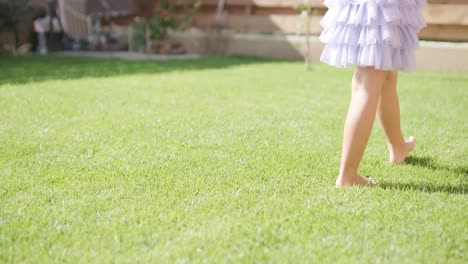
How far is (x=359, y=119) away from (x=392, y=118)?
46 cm

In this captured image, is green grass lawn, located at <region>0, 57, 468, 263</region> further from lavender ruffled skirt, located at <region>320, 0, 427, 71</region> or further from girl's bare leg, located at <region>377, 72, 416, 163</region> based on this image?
lavender ruffled skirt, located at <region>320, 0, 427, 71</region>

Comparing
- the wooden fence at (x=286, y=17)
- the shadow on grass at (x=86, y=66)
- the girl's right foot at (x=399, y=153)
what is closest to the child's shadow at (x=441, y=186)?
the girl's right foot at (x=399, y=153)

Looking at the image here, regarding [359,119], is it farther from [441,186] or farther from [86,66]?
[86,66]

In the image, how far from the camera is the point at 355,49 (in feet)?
6.07

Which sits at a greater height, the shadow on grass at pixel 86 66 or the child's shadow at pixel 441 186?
the child's shadow at pixel 441 186

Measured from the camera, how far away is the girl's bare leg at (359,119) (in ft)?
6.04

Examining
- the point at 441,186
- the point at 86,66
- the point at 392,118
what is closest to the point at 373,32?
the point at 392,118

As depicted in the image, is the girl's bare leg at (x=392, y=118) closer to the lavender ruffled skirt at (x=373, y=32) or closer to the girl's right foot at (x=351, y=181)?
the lavender ruffled skirt at (x=373, y=32)

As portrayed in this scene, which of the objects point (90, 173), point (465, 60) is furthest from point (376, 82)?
point (465, 60)

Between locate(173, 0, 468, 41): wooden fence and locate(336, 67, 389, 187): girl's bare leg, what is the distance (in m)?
4.68

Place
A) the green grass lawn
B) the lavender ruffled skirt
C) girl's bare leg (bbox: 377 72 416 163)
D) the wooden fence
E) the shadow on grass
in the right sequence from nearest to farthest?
the green grass lawn, the lavender ruffled skirt, girl's bare leg (bbox: 377 72 416 163), the shadow on grass, the wooden fence

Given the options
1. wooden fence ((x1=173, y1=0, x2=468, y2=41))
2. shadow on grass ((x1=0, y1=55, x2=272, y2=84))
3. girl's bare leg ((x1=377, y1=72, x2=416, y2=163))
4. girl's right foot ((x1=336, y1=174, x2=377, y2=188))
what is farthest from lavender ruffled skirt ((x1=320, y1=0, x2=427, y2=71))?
wooden fence ((x1=173, y1=0, x2=468, y2=41))

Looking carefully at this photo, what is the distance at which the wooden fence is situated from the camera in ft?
19.7

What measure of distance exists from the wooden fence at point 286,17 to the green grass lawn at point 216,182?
2.34 m
